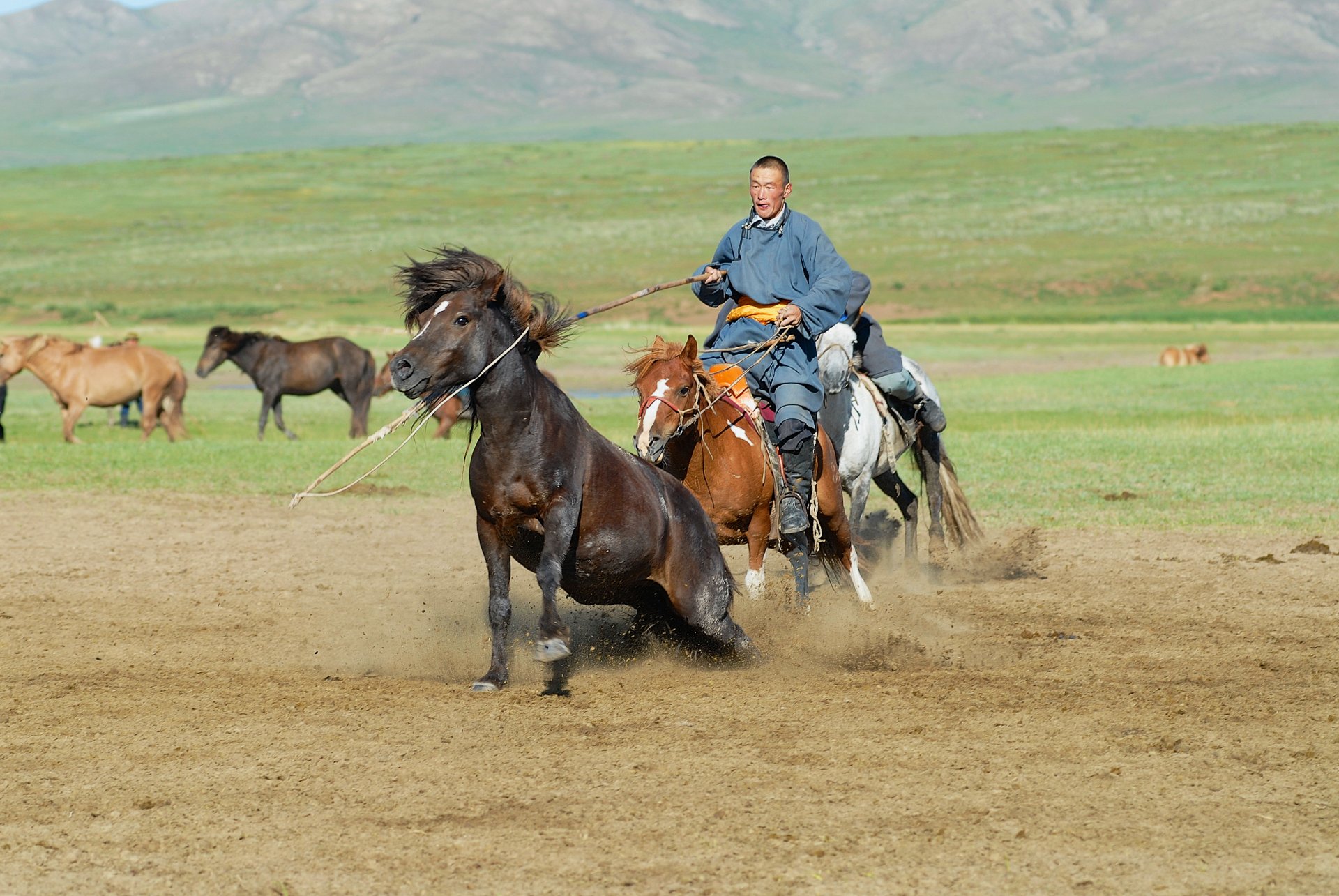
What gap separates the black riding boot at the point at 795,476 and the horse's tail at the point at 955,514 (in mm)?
2977

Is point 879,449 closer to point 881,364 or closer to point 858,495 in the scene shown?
point 858,495

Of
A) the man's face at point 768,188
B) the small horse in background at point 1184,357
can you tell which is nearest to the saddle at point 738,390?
the man's face at point 768,188

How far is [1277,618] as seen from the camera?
838 cm

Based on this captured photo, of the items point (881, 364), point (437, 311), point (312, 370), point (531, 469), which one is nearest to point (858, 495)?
point (881, 364)

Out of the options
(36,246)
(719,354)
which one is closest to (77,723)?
(719,354)

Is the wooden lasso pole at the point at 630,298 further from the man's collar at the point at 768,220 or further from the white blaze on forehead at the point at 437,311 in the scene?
the white blaze on forehead at the point at 437,311

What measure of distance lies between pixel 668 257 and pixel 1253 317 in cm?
2478

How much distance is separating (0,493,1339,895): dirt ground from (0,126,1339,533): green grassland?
2.20 meters

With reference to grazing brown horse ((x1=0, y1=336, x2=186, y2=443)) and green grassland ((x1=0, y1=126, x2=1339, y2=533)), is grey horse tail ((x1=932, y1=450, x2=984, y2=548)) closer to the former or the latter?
green grassland ((x1=0, y1=126, x2=1339, y2=533))

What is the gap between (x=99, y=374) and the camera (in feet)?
65.2

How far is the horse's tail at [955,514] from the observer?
1079 cm

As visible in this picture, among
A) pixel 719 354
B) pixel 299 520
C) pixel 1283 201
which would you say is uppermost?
pixel 1283 201

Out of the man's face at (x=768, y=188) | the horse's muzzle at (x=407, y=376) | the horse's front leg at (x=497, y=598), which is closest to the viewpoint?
the horse's muzzle at (x=407, y=376)

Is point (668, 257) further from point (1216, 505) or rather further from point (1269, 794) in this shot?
point (1269, 794)
